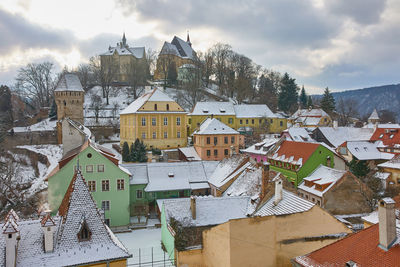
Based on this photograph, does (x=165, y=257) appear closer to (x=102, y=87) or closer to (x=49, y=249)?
(x=49, y=249)

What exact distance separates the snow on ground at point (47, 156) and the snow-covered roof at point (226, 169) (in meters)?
18.6

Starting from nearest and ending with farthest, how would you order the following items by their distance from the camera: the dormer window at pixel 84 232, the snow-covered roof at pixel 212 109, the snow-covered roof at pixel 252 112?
the dormer window at pixel 84 232, the snow-covered roof at pixel 212 109, the snow-covered roof at pixel 252 112

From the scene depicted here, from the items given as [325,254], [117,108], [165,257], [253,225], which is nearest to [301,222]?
[253,225]

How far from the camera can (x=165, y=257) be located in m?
19.4

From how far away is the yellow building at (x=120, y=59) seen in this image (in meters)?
79.1

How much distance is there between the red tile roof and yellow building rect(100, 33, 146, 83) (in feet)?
193

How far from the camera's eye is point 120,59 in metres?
84.3

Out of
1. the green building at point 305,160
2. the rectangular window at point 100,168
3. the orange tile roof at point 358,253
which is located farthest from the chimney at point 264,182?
the rectangular window at point 100,168

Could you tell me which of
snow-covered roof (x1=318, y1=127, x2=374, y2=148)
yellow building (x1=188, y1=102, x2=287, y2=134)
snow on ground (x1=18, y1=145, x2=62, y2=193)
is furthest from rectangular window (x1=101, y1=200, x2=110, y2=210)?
snow-covered roof (x1=318, y1=127, x2=374, y2=148)

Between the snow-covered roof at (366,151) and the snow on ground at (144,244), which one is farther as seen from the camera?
the snow-covered roof at (366,151)

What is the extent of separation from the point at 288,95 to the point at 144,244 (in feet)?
224

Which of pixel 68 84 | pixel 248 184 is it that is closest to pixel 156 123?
pixel 68 84

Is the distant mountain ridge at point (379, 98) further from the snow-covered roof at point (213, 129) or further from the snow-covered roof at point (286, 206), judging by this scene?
the snow-covered roof at point (286, 206)

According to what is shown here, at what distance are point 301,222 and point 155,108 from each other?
121 feet
